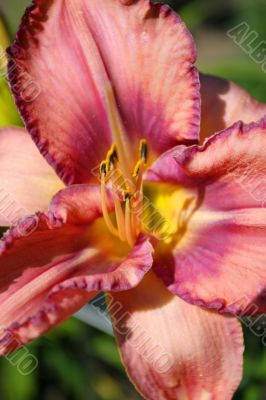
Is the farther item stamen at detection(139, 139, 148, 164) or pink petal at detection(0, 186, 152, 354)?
stamen at detection(139, 139, 148, 164)

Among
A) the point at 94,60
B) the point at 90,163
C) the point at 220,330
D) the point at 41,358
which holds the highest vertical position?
the point at 94,60

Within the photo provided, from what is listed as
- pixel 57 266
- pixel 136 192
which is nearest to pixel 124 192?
pixel 136 192

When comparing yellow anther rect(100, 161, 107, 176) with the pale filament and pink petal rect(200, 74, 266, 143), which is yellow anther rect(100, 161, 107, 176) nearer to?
the pale filament

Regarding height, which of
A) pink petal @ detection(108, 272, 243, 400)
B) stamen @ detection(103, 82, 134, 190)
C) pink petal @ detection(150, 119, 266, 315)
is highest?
stamen @ detection(103, 82, 134, 190)

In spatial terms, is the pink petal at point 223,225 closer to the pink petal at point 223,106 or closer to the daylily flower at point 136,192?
the daylily flower at point 136,192

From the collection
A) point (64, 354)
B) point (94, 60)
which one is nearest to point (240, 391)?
point (64, 354)

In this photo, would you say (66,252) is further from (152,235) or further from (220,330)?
(220,330)

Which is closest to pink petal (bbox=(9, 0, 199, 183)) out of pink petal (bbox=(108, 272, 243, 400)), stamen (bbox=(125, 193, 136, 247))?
stamen (bbox=(125, 193, 136, 247))
